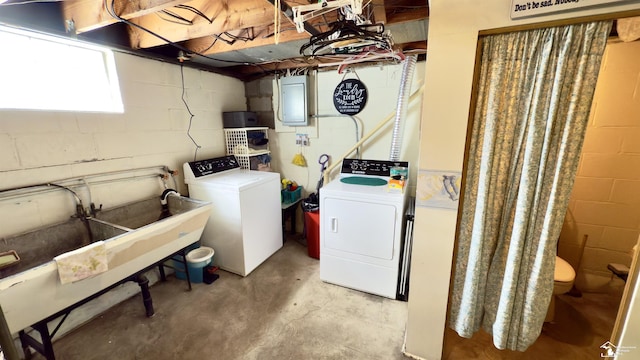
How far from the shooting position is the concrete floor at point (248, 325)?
1730mm

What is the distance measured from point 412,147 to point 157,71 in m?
2.55

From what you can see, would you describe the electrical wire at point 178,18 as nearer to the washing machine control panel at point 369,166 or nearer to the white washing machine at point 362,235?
the white washing machine at point 362,235

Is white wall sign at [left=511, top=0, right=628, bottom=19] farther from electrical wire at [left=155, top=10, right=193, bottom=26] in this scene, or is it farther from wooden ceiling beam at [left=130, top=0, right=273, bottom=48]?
electrical wire at [left=155, top=10, right=193, bottom=26]

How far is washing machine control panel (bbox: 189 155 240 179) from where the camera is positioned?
2.63m

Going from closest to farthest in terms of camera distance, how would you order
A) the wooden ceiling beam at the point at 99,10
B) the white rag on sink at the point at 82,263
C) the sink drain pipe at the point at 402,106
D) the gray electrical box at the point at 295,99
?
the white rag on sink at the point at 82,263 < the wooden ceiling beam at the point at 99,10 < the sink drain pipe at the point at 402,106 < the gray electrical box at the point at 295,99

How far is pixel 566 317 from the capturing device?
78.7 inches

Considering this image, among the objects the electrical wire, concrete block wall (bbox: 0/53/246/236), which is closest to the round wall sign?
concrete block wall (bbox: 0/53/246/236)

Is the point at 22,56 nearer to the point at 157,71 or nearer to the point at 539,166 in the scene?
the point at 157,71

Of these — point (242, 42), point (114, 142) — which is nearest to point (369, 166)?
point (242, 42)

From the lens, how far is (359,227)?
220 cm

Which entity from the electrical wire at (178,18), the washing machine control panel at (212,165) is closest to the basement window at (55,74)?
the electrical wire at (178,18)

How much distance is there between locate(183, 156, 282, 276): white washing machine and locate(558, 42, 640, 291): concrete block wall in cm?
281

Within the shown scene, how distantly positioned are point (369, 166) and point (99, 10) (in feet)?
7.83

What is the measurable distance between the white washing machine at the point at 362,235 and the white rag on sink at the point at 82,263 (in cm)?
153
